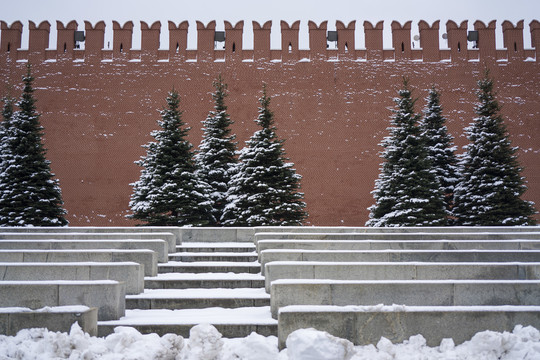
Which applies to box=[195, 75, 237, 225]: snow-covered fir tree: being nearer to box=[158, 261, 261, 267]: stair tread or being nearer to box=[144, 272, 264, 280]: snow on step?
box=[158, 261, 261, 267]: stair tread

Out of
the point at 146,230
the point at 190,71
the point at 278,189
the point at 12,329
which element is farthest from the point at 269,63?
the point at 12,329

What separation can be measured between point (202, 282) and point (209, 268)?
0.55m

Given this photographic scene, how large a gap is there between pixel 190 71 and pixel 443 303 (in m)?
12.4

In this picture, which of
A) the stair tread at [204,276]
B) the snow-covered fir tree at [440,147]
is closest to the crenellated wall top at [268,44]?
the snow-covered fir tree at [440,147]

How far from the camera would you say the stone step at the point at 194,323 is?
13.3 feet

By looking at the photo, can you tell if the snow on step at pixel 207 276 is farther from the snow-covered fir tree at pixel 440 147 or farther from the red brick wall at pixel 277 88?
the red brick wall at pixel 277 88

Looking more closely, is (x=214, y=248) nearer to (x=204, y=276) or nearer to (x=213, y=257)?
(x=213, y=257)

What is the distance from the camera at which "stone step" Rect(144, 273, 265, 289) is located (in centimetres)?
522

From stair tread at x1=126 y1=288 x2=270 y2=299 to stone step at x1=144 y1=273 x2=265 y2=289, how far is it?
74mm

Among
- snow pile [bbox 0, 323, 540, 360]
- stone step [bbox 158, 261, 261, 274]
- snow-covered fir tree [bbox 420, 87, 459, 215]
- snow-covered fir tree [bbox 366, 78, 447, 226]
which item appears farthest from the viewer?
snow-covered fir tree [bbox 420, 87, 459, 215]

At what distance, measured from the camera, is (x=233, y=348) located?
3.58 metres

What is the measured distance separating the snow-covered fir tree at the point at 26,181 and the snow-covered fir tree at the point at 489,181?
385 inches

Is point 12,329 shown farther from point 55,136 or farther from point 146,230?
point 55,136

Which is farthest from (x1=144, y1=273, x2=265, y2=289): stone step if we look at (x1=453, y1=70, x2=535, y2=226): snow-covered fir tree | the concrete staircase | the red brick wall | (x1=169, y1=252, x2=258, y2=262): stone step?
the red brick wall
